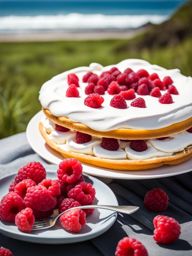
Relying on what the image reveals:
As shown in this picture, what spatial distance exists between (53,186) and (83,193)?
63 millimetres

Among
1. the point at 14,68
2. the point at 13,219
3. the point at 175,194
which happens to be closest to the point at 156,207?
the point at 175,194

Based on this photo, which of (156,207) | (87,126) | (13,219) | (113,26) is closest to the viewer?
(13,219)

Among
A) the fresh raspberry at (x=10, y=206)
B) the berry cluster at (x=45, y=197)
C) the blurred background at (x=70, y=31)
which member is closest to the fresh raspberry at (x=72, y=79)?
the berry cluster at (x=45, y=197)

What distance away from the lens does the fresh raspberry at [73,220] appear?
1029mm

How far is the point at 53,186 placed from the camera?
3.58 feet

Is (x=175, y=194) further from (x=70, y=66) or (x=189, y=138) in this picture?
(x=70, y=66)

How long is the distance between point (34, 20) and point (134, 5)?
1.12 meters

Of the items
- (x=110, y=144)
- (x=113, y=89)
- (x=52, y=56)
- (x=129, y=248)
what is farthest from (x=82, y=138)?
(x=52, y=56)

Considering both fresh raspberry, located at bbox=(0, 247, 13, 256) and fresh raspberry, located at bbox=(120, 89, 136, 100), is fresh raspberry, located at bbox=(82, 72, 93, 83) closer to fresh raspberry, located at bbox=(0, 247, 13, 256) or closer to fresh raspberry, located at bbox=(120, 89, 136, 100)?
fresh raspberry, located at bbox=(120, 89, 136, 100)

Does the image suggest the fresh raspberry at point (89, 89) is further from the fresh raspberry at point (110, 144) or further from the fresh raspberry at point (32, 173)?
the fresh raspberry at point (32, 173)

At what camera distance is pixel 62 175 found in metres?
1.14

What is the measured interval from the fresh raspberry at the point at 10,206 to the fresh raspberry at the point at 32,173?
85 millimetres

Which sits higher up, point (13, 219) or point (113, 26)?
point (13, 219)

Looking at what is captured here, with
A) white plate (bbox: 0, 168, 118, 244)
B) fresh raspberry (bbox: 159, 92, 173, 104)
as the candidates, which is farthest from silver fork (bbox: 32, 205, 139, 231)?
fresh raspberry (bbox: 159, 92, 173, 104)
